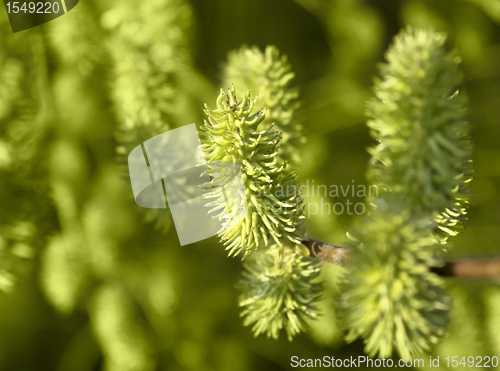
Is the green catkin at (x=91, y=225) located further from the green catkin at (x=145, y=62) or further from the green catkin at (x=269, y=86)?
the green catkin at (x=269, y=86)

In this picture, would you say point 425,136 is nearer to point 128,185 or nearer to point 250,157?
point 250,157

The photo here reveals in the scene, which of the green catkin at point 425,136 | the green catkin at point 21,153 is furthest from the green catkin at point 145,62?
the green catkin at point 425,136

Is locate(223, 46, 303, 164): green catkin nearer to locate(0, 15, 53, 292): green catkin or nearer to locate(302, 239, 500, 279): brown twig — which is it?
locate(302, 239, 500, 279): brown twig

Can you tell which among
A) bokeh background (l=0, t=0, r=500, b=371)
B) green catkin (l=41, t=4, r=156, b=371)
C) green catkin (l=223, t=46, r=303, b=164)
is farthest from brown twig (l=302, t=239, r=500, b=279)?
green catkin (l=41, t=4, r=156, b=371)

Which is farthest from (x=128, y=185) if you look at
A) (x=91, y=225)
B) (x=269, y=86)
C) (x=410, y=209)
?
(x=410, y=209)

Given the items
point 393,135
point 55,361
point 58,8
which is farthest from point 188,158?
point 55,361

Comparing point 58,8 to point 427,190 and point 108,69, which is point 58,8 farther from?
point 427,190
